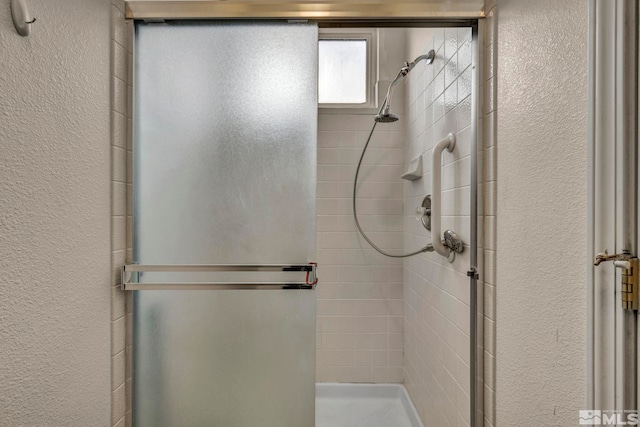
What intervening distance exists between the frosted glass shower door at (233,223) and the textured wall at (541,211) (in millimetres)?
545

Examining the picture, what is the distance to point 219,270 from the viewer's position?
1198 millimetres

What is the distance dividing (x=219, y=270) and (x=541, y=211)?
879 mm

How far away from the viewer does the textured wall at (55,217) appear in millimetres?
784

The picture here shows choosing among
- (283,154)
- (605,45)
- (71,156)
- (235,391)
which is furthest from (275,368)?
(605,45)

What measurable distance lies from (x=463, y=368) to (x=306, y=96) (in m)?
1.06

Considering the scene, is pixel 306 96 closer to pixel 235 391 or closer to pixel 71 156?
pixel 71 156

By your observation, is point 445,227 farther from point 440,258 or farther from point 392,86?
point 392,86

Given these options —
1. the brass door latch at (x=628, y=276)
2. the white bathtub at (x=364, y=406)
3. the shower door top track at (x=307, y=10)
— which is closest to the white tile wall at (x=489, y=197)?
the shower door top track at (x=307, y=10)

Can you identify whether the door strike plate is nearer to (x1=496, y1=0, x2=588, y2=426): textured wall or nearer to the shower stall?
(x1=496, y1=0, x2=588, y2=426): textured wall

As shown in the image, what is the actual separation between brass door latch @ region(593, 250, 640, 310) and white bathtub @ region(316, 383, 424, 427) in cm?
163

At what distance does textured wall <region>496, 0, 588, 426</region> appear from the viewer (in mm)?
795

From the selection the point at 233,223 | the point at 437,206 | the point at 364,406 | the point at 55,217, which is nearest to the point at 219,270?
the point at 233,223

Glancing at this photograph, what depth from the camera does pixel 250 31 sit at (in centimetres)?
122

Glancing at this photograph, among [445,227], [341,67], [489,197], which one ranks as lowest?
[445,227]
